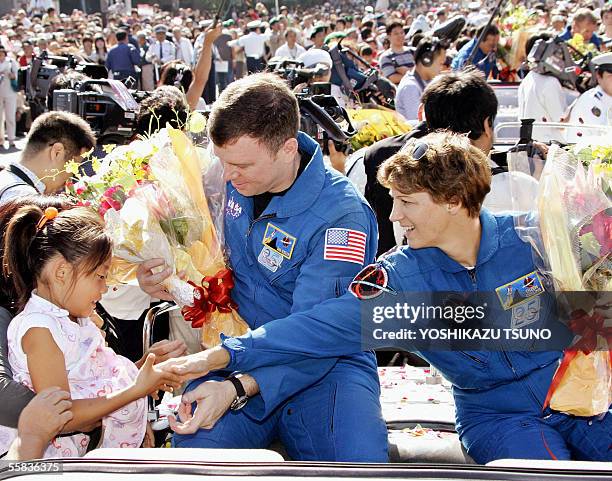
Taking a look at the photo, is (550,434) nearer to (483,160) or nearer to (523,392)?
(523,392)

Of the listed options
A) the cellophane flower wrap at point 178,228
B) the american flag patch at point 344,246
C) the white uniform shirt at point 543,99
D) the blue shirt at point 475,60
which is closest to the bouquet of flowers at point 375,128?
the white uniform shirt at point 543,99

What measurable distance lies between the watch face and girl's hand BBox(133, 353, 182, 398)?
7.3 inches

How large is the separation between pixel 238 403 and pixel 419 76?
5.68 metres

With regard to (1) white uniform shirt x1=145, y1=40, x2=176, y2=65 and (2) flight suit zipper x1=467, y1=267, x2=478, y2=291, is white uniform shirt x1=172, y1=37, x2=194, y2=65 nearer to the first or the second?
(1) white uniform shirt x1=145, y1=40, x2=176, y2=65

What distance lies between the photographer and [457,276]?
275cm

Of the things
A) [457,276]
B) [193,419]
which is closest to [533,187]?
[457,276]

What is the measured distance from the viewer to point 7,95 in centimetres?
1464

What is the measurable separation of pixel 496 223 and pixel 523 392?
1.79 ft

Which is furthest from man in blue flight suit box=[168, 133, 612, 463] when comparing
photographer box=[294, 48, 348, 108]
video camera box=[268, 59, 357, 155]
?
photographer box=[294, 48, 348, 108]

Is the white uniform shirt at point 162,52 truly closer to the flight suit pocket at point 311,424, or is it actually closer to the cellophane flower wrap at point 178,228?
the cellophane flower wrap at point 178,228

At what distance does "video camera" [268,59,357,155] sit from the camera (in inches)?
198

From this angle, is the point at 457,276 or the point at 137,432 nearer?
the point at 457,276

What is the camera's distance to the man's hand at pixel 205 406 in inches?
102
